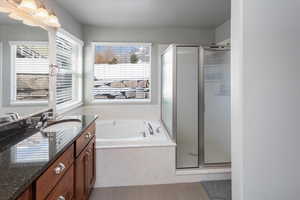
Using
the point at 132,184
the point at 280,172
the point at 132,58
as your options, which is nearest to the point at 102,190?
the point at 132,184

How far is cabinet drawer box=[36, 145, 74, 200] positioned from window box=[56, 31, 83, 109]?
5.70ft

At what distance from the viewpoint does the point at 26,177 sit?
0.86m

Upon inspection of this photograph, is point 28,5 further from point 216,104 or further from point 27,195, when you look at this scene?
point 216,104

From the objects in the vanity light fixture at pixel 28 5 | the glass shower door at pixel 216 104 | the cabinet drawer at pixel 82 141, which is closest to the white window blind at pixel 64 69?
the vanity light fixture at pixel 28 5

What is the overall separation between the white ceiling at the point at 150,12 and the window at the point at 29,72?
102 centimetres

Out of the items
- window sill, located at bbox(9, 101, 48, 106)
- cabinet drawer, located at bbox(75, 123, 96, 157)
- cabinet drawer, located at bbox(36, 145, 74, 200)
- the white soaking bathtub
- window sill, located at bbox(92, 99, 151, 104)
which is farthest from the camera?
window sill, located at bbox(92, 99, 151, 104)

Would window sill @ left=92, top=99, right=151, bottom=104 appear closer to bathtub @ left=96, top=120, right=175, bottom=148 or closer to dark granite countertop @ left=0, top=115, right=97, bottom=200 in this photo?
bathtub @ left=96, top=120, right=175, bottom=148

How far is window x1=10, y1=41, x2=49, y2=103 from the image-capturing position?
1796 mm

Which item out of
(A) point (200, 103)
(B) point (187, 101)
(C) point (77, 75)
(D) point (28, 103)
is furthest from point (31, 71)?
(A) point (200, 103)

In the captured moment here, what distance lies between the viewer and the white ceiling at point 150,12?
2.81 meters

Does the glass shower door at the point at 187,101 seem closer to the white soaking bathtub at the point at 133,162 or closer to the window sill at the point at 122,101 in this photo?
the white soaking bathtub at the point at 133,162

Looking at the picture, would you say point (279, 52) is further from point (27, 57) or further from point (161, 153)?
point (27, 57)

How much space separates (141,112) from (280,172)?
2886 millimetres

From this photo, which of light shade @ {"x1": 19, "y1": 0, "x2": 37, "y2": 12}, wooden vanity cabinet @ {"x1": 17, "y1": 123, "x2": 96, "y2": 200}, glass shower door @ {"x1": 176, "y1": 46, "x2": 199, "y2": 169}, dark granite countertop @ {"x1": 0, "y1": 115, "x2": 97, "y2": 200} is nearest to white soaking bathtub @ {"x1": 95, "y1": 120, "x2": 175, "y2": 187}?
wooden vanity cabinet @ {"x1": 17, "y1": 123, "x2": 96, "y2": 200}
